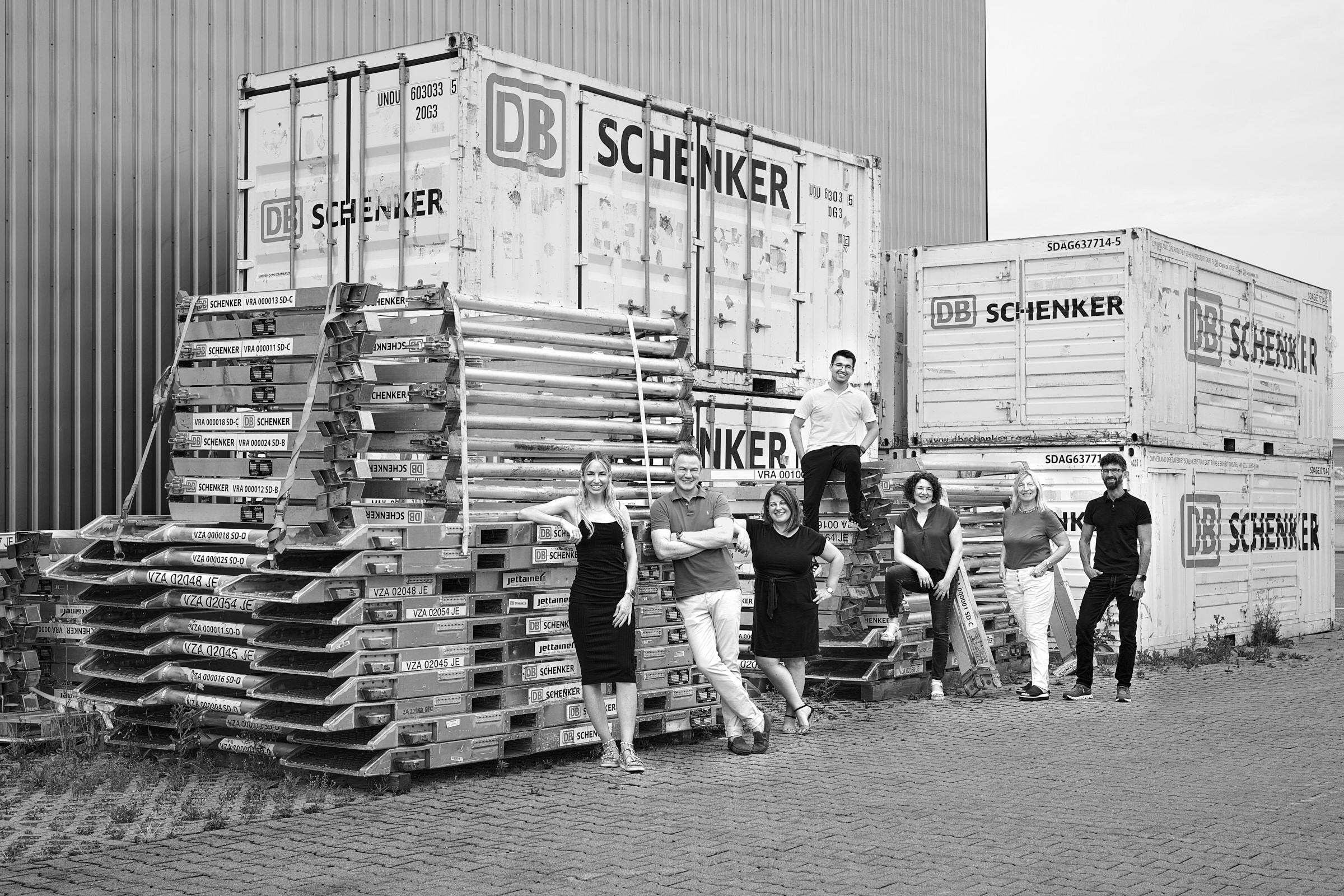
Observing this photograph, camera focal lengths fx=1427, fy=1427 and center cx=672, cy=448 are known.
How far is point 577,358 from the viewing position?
384 inches

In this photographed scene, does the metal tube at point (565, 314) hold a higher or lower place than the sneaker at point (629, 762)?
higher

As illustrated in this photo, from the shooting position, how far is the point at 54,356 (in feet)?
36.8

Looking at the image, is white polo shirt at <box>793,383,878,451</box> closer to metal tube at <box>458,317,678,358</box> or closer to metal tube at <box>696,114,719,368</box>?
metal tube at <box>696,114,719,368</box>

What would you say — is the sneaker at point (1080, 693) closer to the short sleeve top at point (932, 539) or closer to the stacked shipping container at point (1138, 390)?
the short sleeve top at point (932, 539)

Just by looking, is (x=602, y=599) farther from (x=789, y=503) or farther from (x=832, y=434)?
(x=832, y=434)

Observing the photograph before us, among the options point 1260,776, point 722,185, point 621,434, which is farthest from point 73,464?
point 1260,776

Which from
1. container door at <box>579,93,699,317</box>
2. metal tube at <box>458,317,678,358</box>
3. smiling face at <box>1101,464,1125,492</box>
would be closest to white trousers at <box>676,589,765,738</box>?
metal tube at <box>458,317,678,358</box>

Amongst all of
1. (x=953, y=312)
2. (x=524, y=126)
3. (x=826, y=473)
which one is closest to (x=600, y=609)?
(x=826, y=473)

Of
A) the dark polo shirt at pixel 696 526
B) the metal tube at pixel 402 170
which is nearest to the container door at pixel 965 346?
the dark polo shirt at pixel 696 526

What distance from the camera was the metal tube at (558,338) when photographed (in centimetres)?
901

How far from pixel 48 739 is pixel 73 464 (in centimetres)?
287

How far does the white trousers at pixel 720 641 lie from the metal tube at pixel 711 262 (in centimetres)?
342

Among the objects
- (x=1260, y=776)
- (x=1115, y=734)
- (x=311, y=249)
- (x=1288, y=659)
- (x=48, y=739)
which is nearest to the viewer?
(x=1260, y=776)

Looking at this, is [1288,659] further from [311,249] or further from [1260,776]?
[311,249]
